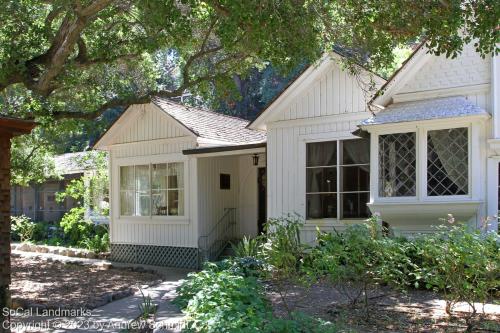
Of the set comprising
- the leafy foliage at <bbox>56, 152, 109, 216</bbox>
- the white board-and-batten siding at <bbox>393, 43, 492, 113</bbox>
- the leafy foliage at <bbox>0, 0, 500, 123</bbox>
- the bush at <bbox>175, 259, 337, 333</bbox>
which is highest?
the leafy foliage at <bbox>0, 0, 500, 123</bbox>

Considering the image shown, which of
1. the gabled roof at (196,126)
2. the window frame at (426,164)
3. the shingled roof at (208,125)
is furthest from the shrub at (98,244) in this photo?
the window frame at (426,164)

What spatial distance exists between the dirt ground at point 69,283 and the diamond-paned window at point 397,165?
211 inches

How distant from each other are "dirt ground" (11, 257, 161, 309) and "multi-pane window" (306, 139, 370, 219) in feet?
13.5

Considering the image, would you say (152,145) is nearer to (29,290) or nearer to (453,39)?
(29,290)

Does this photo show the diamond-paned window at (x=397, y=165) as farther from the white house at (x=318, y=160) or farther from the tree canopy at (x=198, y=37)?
the tree canopy at (x=198, y=37)

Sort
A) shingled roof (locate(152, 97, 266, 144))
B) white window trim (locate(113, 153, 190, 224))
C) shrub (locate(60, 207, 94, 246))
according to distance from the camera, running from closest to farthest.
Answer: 1. white window trim (locate(113, 153, 190, 224))
2. shingled roof (locate(152, 97, 266, 144))
3. shrub (locate(60, 207, 94, 246))

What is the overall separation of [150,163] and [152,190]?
0.80 metres

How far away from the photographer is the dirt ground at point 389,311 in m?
6.61

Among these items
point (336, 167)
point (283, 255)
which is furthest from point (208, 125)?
point (283, 255)


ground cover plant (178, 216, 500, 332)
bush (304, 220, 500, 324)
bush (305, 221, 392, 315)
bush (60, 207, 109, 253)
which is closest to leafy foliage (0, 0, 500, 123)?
bush (304, 220, 500, 324)

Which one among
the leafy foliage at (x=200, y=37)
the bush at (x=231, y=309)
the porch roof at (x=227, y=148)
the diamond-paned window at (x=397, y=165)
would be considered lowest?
the bush at (x=231, y=309)

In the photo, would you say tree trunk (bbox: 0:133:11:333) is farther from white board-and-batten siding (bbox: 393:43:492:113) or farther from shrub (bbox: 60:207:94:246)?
shrub (bbox: 60:207:94:246)

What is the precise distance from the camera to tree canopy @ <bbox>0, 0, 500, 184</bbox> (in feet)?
25.4

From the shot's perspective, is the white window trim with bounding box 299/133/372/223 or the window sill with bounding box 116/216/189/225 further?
the window sill with bounding box 116/216/189/225
